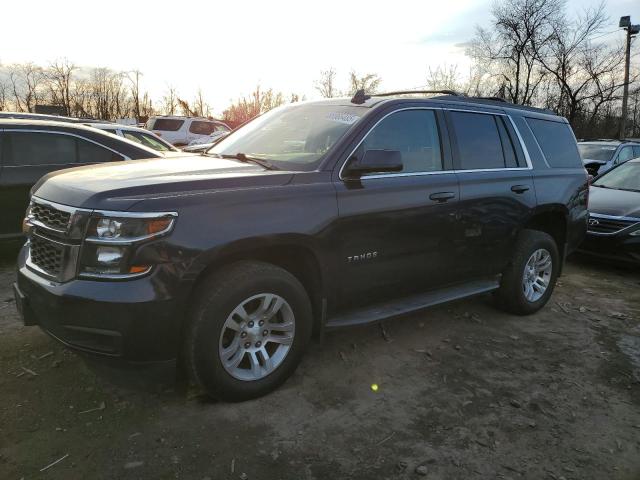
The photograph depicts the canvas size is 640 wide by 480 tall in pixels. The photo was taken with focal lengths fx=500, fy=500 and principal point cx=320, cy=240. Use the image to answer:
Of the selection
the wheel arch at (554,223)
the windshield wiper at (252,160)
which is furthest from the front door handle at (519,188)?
the windshield wiper at (252,160)

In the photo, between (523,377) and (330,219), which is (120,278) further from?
(523,377)

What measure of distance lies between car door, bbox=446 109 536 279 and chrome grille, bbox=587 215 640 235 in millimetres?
2773

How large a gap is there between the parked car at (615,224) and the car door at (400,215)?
3.79m

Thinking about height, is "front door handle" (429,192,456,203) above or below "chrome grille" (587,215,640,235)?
above

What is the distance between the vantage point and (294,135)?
3.85 metres

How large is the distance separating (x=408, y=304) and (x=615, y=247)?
14.0 ft

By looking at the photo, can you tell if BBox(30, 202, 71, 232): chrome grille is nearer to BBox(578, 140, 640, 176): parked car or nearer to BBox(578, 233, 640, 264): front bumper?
BBox(578, 233, 640, 264): front bumper

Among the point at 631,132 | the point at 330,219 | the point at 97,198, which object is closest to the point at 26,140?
the point at 97,198

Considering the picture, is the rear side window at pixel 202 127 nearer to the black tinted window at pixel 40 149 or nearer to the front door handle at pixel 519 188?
the black tinted window at pixel 40 149

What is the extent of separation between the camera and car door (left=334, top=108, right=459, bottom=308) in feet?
11.0

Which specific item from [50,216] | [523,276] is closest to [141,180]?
[50,216]

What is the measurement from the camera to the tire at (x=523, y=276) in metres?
4.66

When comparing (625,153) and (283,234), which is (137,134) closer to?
(283,234)

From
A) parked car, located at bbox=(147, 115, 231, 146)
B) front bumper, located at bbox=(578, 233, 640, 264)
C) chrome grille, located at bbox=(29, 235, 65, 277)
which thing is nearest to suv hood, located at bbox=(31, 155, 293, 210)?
chrome grille, located at bbox=(29, 235, 65, 277)
